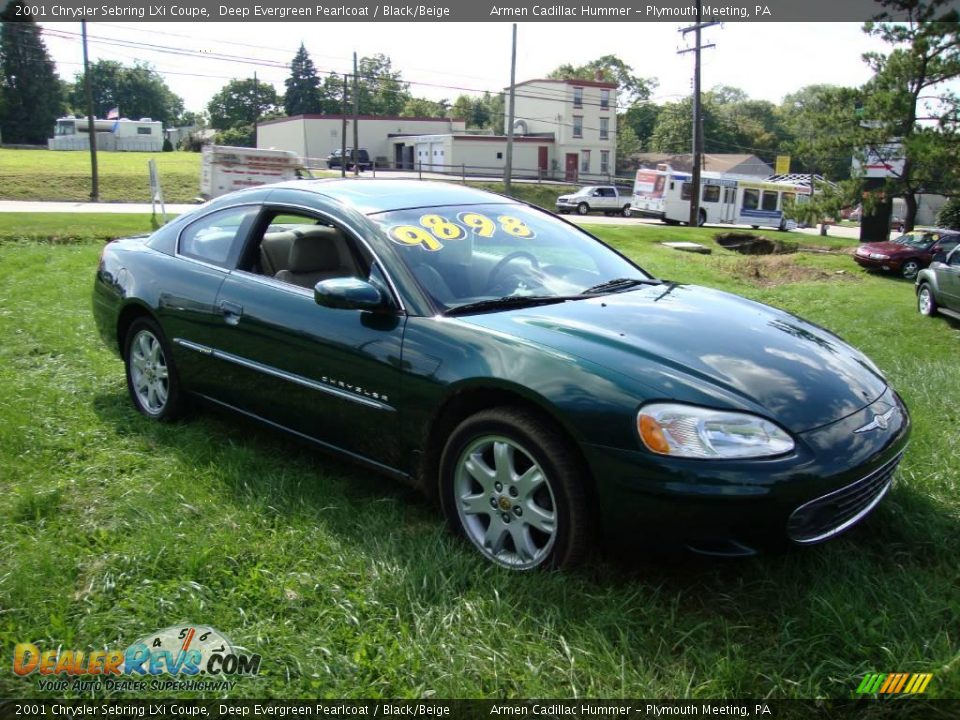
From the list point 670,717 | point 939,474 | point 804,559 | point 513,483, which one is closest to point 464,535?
point 513,483

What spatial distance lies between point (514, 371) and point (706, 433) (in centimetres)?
70

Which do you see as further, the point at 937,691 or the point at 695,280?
the point at 695,280

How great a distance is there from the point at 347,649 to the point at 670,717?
0.99m

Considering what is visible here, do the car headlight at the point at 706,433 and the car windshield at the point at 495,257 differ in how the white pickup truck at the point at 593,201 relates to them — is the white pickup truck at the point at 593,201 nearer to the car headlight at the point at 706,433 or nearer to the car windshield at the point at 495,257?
the car windshield at the point at 495,257

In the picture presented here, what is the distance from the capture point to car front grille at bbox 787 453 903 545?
102 inches

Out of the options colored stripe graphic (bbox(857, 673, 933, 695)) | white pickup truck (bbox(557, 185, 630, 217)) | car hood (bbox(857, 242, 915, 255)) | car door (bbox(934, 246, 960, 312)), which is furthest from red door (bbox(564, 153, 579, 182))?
colored stripe graphic (bbox(857, 673, 933, 695))

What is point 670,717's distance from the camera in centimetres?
217

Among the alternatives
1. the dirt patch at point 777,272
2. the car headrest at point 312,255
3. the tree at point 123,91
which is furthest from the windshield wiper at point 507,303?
the tree at point 123,91

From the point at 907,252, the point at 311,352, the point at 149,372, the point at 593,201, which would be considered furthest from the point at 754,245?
the point at 311,352

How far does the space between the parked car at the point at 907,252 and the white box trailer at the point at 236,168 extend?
1517 cm

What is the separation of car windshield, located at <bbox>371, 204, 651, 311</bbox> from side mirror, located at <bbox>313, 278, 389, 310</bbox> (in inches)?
8.2

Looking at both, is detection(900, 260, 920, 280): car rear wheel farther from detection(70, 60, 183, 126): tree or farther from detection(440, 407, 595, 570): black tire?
detection(70, 60, 183, 126): tree

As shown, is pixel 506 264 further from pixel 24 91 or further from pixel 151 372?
pixel 24 91

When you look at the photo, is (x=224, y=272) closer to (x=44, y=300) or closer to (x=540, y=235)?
(x=540, y=235)
